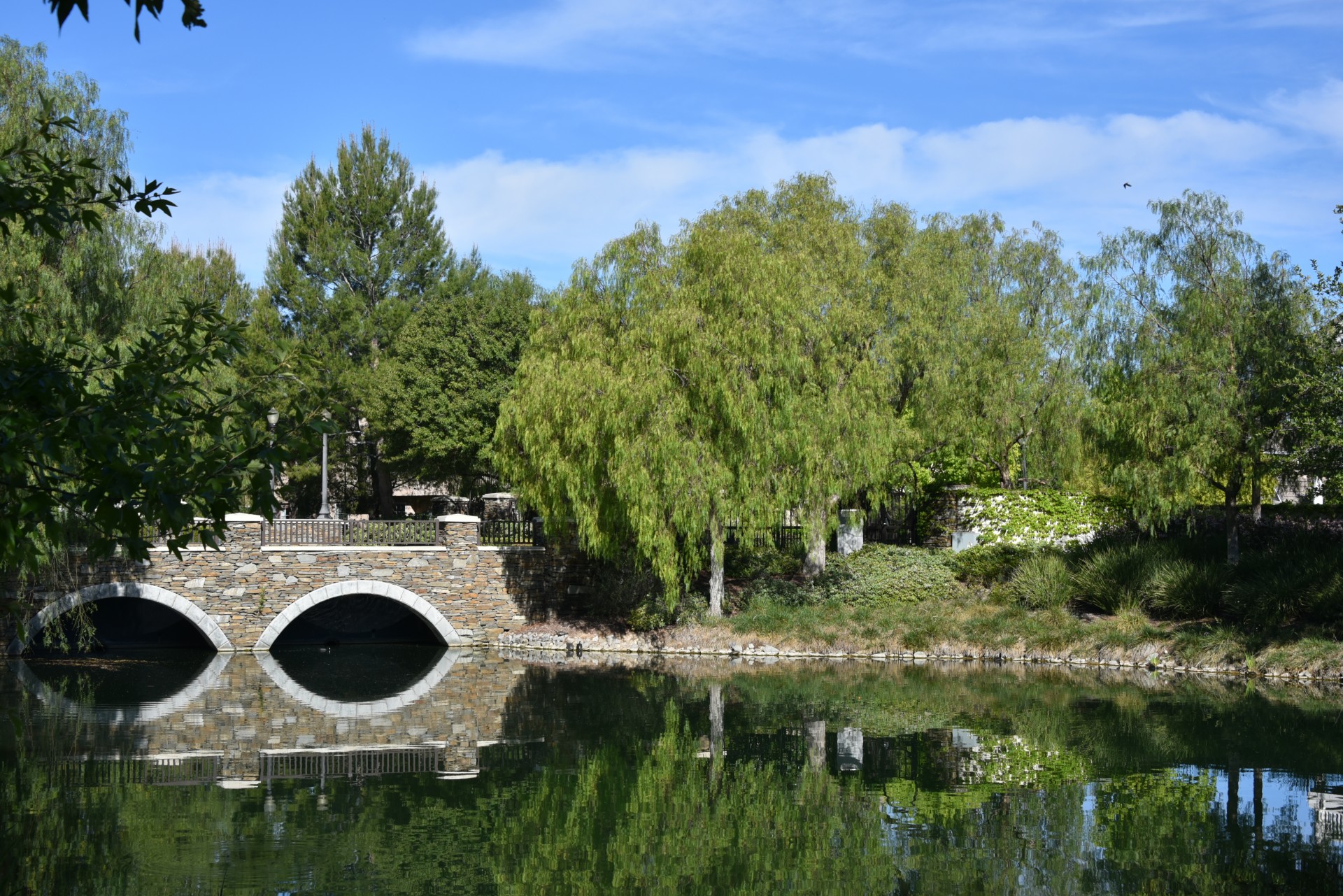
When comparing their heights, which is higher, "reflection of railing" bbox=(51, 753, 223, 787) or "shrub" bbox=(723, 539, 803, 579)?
"shrub" bbox=(723, 539, 803, 579)

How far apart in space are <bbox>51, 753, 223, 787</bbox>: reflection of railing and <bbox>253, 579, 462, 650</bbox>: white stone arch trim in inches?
470

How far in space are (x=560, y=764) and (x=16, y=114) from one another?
47.7ft

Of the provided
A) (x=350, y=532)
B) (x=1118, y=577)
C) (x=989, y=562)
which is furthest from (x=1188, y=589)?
(x=350, y=532)

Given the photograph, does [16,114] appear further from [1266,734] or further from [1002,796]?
[1266,734]

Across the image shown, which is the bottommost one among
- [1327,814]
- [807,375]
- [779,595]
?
[1327,814]

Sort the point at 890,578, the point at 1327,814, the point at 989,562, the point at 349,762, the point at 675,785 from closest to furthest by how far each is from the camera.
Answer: the point at 1327,814
the point at 675,785
the point at 349,762
the point at 989,562
the point at 890,578

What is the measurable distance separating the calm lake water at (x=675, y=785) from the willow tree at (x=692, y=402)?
4281mm

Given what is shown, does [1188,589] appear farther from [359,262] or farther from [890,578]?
[359,262]

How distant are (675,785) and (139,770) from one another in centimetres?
596

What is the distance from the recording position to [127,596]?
2520 cm

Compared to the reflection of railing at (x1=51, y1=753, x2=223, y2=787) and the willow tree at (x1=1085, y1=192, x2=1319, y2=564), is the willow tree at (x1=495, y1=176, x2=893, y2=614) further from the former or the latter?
the reflection of railing at (x1=51, y1=753, x2=223, y2=787)

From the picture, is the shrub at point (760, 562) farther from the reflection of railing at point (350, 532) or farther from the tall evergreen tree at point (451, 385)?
the tall evergreen tree at point (451, 385)

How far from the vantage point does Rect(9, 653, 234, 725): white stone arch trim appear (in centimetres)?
1788

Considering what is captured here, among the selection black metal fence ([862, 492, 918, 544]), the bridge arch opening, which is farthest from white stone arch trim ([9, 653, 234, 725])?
black metal fence ([862, 492, 918, 544])
